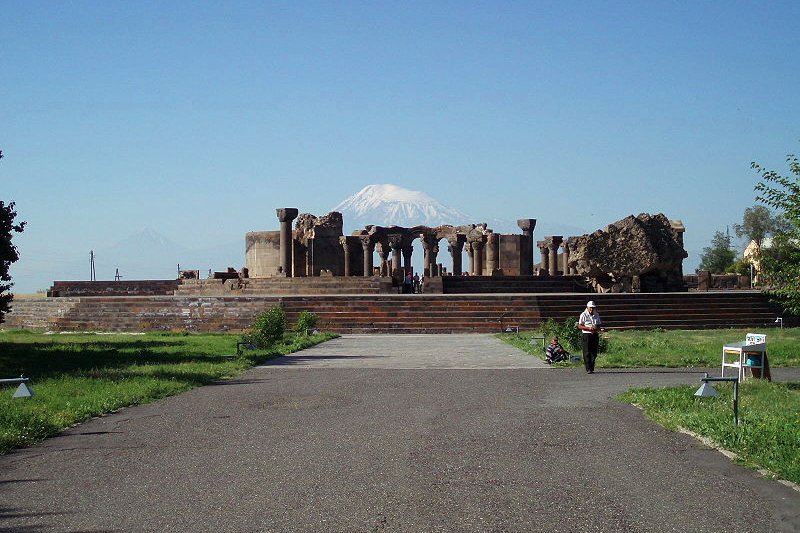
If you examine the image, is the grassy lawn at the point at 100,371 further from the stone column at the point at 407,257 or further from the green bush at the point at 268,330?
the stone column at the point at 407,257

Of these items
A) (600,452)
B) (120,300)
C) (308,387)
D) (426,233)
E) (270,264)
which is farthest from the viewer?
(426,233)

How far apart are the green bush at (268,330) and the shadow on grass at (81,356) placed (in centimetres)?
156

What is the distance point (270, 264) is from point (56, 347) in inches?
974

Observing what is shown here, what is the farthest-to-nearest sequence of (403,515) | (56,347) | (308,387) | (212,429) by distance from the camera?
1. (56,347)
2. (308,387)
3. (212,429)
4. (403,515)

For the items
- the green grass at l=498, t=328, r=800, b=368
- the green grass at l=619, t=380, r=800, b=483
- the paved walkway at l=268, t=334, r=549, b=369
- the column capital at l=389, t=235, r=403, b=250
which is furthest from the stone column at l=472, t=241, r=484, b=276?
the green grass at l=619, t=380, r=800, b=483

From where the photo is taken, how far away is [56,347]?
2020 centimetres

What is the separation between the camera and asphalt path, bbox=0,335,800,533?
543 centimetres

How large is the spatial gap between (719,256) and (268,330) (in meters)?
65.6

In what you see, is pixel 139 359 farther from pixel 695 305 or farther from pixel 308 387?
pixel 695 305

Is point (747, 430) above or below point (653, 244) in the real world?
below

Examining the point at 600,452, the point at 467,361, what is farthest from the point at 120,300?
the point at 600,452

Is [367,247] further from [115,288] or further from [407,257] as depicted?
[115,288]

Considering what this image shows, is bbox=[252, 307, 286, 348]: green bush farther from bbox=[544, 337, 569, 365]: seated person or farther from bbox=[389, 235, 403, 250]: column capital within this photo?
bbox=[389, 235, 403, 250]: column capital

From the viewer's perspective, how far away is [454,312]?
1057 inches
